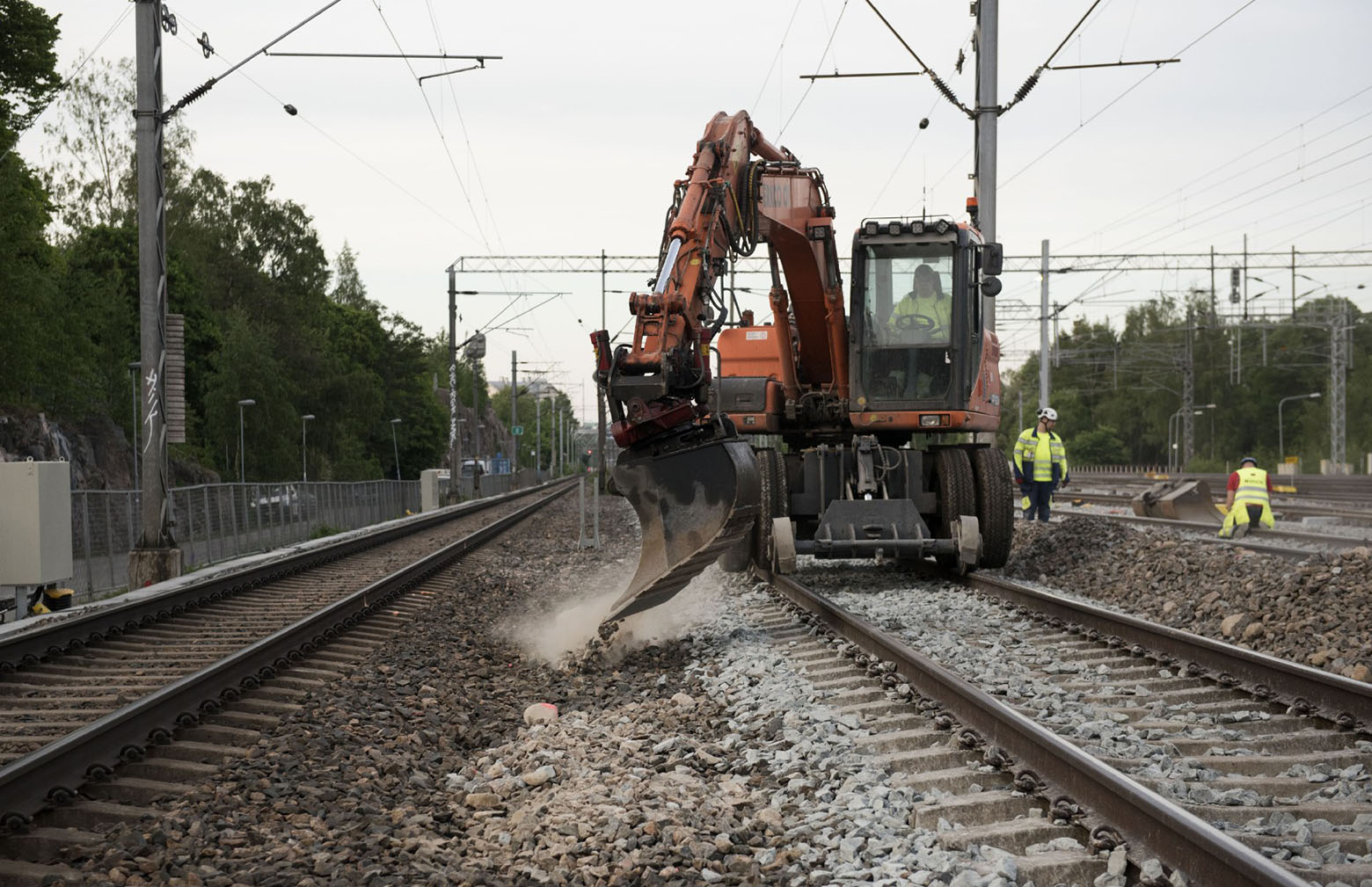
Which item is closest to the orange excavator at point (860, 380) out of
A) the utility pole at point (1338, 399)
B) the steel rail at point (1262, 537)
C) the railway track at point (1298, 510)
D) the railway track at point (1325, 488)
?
the steel rail at point (1262, 537)

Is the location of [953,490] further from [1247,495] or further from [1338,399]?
[1338,399]

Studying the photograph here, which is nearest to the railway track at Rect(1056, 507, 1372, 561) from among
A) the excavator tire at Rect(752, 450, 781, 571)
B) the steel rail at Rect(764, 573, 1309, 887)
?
the excavator tire at Rect(752, 450, 781, 571)

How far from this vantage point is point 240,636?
1056cm

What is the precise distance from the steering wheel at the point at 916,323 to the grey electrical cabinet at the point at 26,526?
9.07 metres

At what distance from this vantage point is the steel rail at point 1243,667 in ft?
20.8

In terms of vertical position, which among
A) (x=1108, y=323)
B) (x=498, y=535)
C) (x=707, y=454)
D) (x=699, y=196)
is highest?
(x=1108, y=323)

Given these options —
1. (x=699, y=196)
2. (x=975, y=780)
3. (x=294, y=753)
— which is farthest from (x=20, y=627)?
(x=975, y=780)

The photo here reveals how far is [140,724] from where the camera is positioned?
257 inches

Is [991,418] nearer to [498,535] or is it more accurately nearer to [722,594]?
[722,594]

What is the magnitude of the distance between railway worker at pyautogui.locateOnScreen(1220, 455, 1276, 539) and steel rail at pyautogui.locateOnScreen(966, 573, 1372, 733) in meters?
9.46

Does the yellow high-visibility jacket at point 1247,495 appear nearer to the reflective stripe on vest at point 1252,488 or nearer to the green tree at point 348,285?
the reflective stripe on vest at point 1252,488

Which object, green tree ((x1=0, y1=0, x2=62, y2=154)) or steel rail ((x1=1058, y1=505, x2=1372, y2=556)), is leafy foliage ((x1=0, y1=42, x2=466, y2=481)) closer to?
green tree ((x1=0, y1=0, x2=62, y2=154))

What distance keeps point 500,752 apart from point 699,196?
5116mm

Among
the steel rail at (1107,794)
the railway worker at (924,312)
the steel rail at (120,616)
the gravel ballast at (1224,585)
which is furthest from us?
the railway worker at (924,312)
